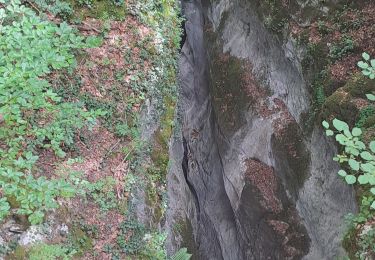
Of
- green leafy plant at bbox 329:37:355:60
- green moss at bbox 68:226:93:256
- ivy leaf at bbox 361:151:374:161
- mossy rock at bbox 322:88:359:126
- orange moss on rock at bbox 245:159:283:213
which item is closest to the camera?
ivy leaf at bbox 361:151:374:161

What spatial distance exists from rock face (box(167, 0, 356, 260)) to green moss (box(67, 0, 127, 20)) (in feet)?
14.1

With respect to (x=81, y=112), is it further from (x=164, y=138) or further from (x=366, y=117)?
(x=366, y=117)

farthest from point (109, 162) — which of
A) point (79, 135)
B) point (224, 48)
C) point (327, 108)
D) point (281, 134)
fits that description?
point (224, 48)

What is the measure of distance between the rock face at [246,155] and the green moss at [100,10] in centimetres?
430

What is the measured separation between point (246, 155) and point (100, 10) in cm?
676

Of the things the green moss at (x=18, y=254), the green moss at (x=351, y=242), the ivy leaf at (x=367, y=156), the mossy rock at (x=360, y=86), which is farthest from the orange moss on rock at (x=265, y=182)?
the ivy leaf at (x=367, y=156)

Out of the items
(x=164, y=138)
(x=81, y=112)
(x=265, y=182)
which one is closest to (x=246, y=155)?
(x=265, y=182)

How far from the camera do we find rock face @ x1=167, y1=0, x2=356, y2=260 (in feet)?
32.2

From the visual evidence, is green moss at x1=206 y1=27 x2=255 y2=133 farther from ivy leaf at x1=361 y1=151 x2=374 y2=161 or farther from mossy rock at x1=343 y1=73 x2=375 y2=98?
ivy leaf at x1=361 y1=151 x2=374 y2=161

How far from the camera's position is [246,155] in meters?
12.4

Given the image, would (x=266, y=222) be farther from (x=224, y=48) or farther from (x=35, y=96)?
(x=35, y=96)

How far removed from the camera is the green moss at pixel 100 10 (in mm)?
8203

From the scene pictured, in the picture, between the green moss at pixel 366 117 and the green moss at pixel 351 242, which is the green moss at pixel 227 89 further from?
the green moss at pixel 351 242

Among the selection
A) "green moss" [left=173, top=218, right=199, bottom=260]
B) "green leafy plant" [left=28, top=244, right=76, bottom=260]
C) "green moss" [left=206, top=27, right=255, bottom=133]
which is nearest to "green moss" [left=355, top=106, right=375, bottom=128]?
"green moss" [left=206, top=27, right=255, bottom=133]
